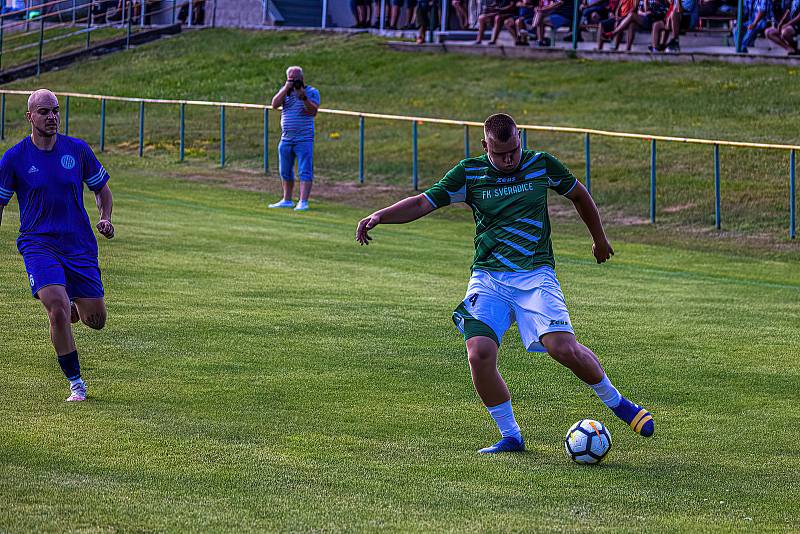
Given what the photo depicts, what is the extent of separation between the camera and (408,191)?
81.7 feet

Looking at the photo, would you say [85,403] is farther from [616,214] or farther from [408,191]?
[408,191]

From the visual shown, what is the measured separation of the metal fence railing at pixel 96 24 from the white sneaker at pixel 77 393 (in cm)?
3854

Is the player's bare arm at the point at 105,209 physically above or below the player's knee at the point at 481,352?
above

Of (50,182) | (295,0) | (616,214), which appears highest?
(295,0)

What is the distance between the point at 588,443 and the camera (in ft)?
23.6

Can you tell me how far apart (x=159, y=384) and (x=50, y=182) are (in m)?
1.60

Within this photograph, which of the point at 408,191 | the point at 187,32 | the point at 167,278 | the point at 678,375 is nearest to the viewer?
the point at 678,375

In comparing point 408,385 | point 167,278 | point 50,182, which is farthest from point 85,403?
point 167,278

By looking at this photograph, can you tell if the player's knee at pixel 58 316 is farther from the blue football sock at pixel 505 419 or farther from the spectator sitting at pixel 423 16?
the spectator sitting at pixel 423 16

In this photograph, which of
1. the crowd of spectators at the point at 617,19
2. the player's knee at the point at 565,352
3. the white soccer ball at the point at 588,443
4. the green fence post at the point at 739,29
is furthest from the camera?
the crowd of spectators at the point at 617,19

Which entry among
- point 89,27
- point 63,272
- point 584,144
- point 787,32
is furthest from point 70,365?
point 89,27

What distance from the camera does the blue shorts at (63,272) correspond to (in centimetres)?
866

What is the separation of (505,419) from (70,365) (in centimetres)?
303

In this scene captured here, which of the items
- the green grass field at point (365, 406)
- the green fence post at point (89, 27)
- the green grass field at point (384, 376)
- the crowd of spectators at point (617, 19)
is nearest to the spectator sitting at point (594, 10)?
the crowd of spectators at point (617, 19)
